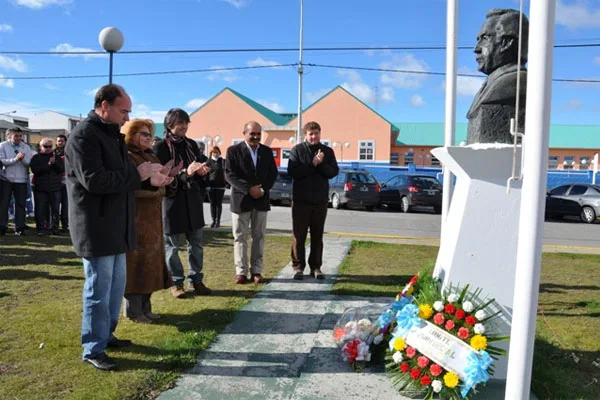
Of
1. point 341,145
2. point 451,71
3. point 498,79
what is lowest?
point 498,79

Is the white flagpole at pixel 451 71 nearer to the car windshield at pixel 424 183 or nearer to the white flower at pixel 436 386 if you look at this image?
the white flower at pixel 436 386

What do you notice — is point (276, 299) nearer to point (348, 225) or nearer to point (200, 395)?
point (200, 395)

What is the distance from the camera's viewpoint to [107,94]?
318 centimetres

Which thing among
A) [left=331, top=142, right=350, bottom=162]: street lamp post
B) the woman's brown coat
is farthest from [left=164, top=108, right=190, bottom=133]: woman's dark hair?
[left=331, top=142, right=350, bottom=162]: street lamp post

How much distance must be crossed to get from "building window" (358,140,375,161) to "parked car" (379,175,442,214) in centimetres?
1799

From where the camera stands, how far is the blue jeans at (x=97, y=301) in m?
3.17

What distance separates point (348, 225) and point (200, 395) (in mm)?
10237

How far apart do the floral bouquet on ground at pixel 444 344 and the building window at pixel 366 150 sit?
33.9 metres

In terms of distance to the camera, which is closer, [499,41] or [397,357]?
[397,357]

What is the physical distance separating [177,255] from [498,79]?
11.5 feet

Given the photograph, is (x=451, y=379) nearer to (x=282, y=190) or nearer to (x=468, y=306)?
(x=468, y=306)

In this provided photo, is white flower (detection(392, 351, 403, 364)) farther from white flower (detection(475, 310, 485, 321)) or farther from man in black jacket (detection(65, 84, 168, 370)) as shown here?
man in black jacket (detection(65, 84, 168, 370))

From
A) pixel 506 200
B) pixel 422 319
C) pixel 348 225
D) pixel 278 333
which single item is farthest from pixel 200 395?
pixel 348 225

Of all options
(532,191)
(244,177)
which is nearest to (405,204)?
(244,177)
